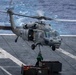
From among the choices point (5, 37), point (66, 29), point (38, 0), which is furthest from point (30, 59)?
point (38, 0)

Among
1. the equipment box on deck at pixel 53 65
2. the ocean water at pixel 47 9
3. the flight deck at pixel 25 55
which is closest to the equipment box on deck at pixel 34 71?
the equipment box on deck at pixel 53 65

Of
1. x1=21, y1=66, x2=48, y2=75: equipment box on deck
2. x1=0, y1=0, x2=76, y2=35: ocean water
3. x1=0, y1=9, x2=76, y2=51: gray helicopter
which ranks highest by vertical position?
x1=0, y1=9, x2=76, y2=51: gray helicopter

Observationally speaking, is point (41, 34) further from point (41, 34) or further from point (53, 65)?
point (53, 65)

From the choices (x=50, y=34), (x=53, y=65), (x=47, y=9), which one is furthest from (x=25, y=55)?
(x=47, y=9)

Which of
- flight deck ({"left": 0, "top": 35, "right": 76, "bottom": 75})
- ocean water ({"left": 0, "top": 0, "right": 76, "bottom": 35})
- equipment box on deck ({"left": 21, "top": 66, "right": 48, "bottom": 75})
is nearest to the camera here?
equipment box on deck ({"left": 21, "top": 66, "right": 48, "bottom": 75})

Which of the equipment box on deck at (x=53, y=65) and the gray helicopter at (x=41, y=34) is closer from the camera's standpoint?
the gray helicopter at (x=41, y=34)

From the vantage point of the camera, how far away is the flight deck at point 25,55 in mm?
44688

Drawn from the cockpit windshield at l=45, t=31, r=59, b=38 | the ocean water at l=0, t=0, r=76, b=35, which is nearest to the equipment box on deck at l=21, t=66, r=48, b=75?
the cockpit windshield at l=45, t=31, r=59, b=38

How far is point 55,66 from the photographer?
42.7 meters

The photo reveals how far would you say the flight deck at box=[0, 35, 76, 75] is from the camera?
147 feet

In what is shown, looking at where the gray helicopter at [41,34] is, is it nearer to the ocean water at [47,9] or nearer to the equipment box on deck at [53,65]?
the equipment box on deck at [53,65]

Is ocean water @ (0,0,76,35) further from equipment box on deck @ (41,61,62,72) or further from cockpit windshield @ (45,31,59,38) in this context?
cockpit windshield @ (45,31,59,38)

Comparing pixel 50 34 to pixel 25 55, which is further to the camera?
pixel 25 55

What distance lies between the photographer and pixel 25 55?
166 feet
